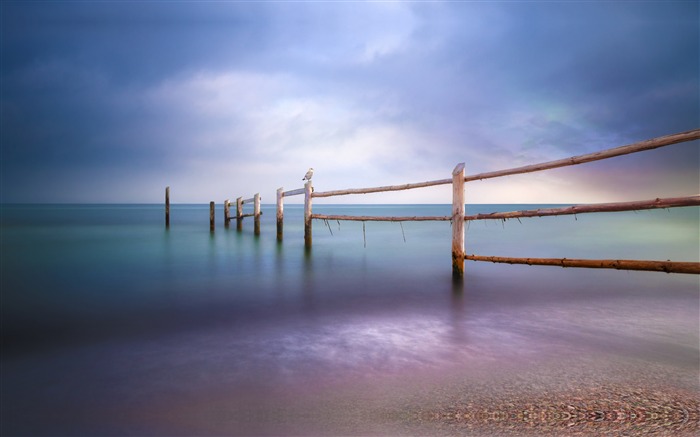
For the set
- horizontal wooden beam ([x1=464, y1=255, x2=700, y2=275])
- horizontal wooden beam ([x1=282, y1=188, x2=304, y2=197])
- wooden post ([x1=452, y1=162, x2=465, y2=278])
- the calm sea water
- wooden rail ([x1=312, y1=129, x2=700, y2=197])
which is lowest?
the calm sea water

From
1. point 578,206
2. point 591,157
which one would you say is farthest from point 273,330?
point 591,157

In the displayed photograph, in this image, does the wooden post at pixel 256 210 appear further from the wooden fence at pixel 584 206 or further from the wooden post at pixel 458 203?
the wooden post at pixel 458 203

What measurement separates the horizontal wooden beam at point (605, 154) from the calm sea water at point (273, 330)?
1850 mm

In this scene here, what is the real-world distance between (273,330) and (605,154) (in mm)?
4309

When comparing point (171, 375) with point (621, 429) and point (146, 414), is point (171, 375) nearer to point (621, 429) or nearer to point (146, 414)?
point (146, 414)

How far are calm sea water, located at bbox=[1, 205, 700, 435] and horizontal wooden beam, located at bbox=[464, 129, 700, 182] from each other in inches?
72.9

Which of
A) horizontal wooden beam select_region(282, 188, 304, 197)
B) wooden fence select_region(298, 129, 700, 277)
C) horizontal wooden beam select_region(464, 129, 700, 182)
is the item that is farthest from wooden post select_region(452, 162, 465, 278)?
horizontal wooden beam select_region(282, 188, 304, 197)

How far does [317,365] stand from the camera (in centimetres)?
344

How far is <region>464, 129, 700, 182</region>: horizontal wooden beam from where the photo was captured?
12.6 feet

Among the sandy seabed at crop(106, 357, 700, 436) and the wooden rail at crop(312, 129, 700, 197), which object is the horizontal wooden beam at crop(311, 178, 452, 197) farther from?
the sandy seabed at crop(106, 357, 700, 436)

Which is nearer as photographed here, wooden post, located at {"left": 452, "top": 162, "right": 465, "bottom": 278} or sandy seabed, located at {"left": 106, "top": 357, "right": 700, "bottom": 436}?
sandy seabed, located at {"left": 106, "top": 357, "right": 700, "bottom": 436}

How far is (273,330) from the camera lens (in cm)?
456

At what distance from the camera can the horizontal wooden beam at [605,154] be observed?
12.6 feet

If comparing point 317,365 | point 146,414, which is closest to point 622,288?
point 317,365
